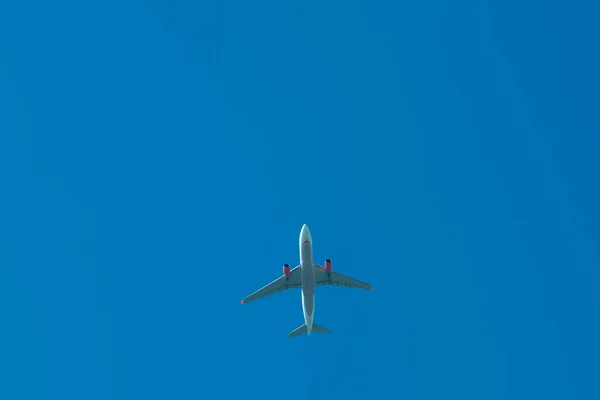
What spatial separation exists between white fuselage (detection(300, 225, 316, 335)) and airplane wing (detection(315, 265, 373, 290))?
3.80 metres

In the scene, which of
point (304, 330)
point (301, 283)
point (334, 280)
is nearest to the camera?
point (301, 283)

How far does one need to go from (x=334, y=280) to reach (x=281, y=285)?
5.63m

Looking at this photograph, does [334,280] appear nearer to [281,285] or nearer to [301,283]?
→ [301,283]

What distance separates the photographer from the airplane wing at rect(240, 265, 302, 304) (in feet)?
278

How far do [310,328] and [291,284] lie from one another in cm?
503

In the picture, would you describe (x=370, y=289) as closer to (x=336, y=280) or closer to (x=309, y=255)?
(x=336, y=280)

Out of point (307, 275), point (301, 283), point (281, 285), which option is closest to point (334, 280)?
point (301, 283)

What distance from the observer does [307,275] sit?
79.4 meters

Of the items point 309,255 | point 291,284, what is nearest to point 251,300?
point 291,284

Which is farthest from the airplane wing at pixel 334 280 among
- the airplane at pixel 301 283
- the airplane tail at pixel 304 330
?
the airplane tail at pixel 304 330

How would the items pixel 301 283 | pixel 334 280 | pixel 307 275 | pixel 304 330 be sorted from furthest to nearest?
1. pixel 304 330
2. pixel 334 280
3. pixel 301 283
4. pixel 307 275

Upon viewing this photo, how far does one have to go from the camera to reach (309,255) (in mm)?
78188

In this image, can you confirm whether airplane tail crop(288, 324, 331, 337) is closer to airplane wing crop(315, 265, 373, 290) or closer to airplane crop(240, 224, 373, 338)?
airplane crop(240, 224, 373, 338)

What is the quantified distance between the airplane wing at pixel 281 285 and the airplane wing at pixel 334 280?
6.63 feet
